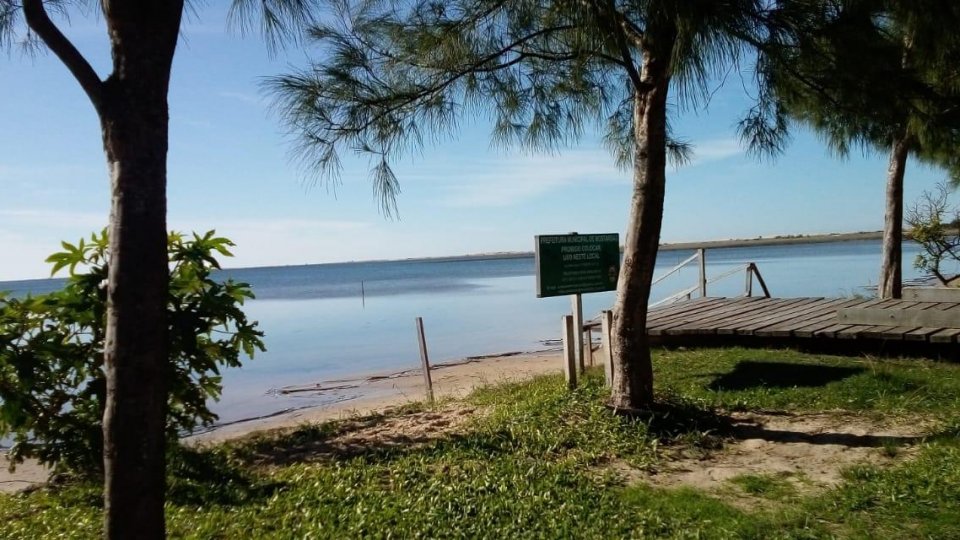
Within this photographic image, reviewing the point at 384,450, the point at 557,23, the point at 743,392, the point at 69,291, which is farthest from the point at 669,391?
the point at 69,291

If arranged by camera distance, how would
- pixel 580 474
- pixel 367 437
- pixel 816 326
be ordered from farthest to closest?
1. pixel 816 326
2. pixel 367 437
3. pixel 580 474

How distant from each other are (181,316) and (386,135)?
223 centimetres

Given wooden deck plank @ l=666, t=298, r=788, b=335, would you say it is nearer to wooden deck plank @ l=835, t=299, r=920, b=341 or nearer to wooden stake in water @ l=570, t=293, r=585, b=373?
wooden deck plank @ l=835, t=299, r=920, b=341

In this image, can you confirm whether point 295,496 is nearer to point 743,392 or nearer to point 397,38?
point 397,38

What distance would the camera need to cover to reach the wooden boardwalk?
313 inches

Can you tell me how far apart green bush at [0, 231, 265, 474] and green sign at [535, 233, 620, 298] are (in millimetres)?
3030

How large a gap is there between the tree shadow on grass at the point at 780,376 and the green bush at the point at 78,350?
4.70m

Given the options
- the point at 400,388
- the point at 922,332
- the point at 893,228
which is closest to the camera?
the point at 922,332

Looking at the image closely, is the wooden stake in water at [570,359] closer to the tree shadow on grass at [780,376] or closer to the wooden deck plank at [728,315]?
the tree shadow on grass at [780,376]

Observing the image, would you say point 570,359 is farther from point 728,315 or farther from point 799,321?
point 728,315

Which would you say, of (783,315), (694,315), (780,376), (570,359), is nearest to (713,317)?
(694,315)

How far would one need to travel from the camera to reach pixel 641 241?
594cm

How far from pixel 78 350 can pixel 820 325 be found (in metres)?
7.81

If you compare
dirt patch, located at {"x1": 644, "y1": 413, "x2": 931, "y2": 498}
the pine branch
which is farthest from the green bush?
dirt patch, located at {"x1": 644, "y1": 413, "x2": 931, "y2": 498}
